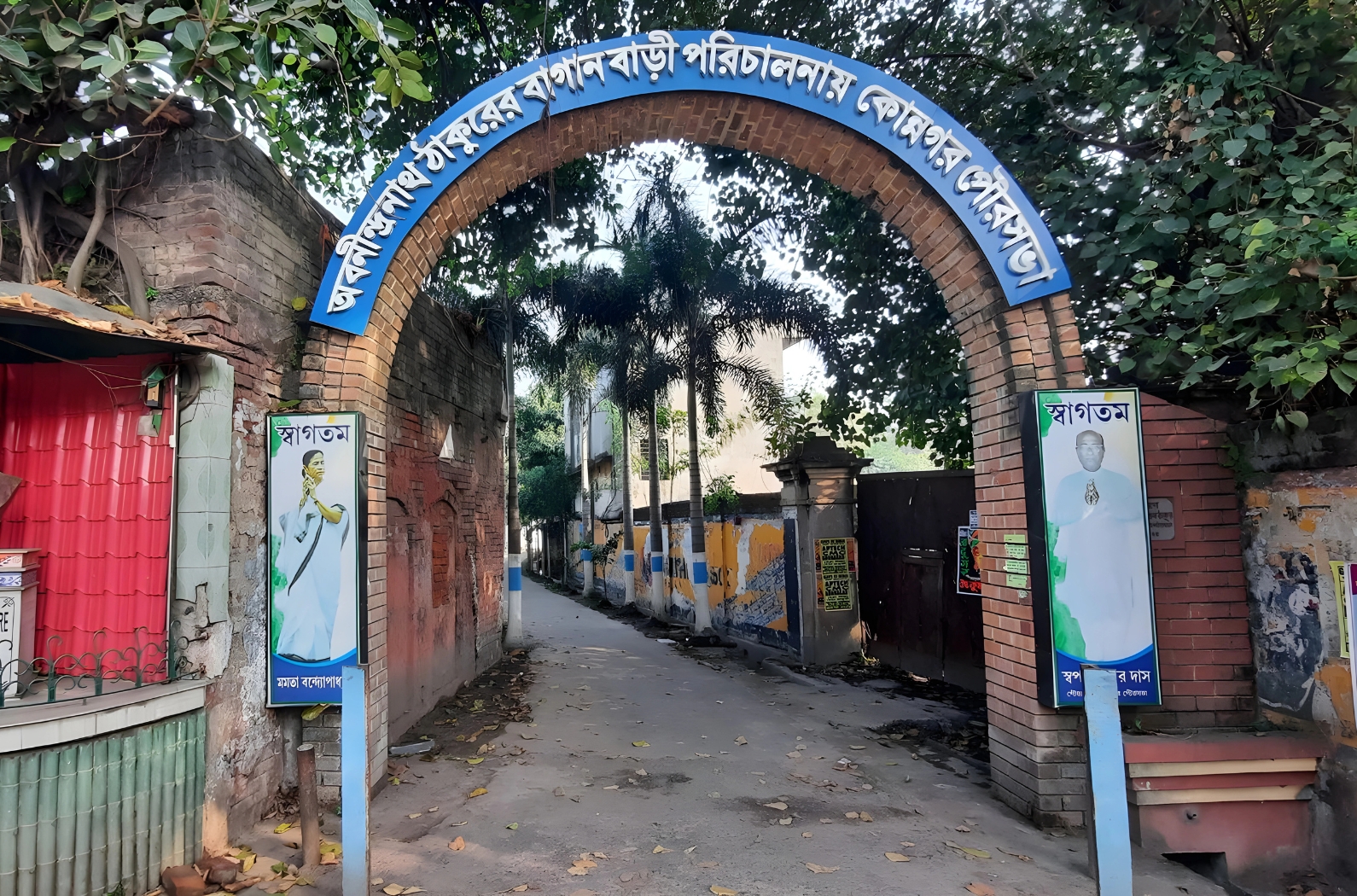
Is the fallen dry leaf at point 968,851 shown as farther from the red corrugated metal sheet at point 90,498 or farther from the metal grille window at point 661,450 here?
the metal grille window at point 661,450

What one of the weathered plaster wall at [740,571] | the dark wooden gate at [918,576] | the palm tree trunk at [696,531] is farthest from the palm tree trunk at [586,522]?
the dark wooden gate at [918,576]

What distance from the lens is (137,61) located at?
3746 millimetres

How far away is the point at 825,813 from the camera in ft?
15.4

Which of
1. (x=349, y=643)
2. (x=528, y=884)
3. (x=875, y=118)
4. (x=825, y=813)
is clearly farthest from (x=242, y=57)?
(x=825, y=813)

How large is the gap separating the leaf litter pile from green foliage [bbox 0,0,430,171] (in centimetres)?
461

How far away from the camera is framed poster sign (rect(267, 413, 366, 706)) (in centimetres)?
450

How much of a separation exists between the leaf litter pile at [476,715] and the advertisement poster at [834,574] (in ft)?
12.2

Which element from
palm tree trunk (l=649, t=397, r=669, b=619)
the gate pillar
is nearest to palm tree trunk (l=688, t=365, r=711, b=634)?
palm tree trunk (l=649, t=397, r=669, b=619)

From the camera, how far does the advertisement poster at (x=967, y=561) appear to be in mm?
7570

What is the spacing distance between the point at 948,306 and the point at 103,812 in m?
5.51

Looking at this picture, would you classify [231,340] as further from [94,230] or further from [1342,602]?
[1342,602]

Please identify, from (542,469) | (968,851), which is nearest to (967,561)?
(968,851)

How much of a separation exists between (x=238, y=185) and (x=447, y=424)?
3.87 meters

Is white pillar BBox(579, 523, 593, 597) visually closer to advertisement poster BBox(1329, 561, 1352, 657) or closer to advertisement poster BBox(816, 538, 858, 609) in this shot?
advertisement poster BBox(816, 538, 858, 609)
